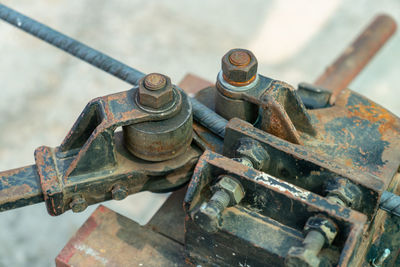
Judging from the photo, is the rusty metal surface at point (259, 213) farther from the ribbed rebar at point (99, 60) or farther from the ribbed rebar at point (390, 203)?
the ribbed rebar at point (99, 60)

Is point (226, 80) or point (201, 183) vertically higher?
point (226, 80)

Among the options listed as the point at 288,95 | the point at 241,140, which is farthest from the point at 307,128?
the point at 241,140

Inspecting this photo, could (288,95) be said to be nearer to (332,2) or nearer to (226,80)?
(226,80)

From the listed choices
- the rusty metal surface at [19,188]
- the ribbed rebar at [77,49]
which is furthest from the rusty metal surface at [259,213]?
the ribbed rebar at [77,49]

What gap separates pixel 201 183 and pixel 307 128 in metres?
0.51

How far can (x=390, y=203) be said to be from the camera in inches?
71.2

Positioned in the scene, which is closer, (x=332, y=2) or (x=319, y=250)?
(x=319, y=250)

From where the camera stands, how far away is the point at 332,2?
204 inches

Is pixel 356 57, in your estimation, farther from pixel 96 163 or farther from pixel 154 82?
pixel 96 163

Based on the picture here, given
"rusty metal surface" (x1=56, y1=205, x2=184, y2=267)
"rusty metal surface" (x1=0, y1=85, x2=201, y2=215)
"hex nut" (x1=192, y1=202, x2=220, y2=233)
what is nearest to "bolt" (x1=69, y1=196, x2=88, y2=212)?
"rusty metal surface" (x1=0, y1=85, x2=201, y2=215)

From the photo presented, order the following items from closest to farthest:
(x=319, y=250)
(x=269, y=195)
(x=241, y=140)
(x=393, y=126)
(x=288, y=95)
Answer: (x=319, y=250) < (x=269, y=195) < (x=241, y=140) < (x=288, y=95) < (x=393, y=126)

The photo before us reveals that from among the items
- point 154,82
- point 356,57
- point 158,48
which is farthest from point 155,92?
point 158,48

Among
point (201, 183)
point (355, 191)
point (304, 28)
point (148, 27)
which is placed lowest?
point (148, 27)

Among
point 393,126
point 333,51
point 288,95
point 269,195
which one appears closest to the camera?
point 269,195
